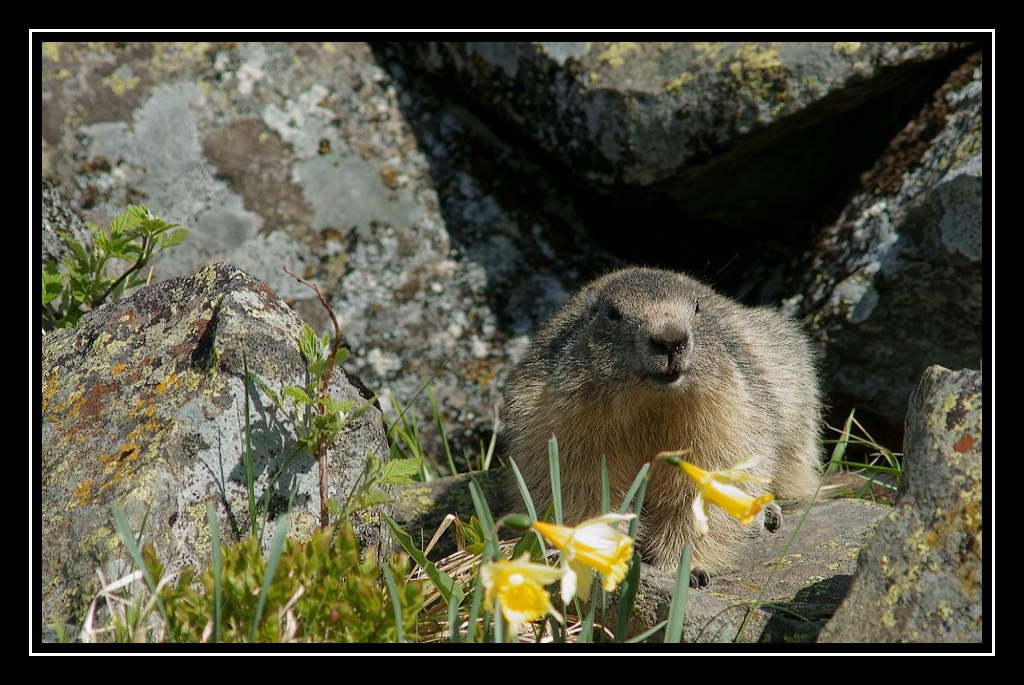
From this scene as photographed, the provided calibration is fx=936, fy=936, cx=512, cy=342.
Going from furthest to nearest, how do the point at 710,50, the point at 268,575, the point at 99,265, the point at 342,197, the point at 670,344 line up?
the point at 342,197 → the point at 710,50 → the point at 99,265 → the point at 670,344 → the point at 268,575

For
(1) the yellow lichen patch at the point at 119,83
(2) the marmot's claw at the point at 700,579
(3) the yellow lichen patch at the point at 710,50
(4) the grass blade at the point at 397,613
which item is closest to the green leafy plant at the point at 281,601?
(4) the grass blade at the point at 397,613

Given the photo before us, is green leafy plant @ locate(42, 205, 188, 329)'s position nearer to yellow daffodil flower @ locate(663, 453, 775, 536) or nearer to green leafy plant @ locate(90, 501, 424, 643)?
green leafy plant @ locate(90, 501, 424, 643)

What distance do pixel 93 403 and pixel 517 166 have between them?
170 inches

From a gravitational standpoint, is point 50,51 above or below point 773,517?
above

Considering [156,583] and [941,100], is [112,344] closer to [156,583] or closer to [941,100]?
[156,583]

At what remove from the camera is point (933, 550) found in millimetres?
3400

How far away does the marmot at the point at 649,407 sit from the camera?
480cm

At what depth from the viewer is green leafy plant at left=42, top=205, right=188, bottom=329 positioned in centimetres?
508

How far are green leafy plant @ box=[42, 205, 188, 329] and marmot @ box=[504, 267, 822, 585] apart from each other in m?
2.24

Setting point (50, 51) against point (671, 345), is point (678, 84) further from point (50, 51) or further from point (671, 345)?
point (50, 51)

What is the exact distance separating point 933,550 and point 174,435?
123 inches

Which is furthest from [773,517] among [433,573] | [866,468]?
[433,573]

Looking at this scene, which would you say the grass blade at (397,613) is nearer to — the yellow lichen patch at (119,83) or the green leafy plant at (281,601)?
the green leafy plant at (281,601)

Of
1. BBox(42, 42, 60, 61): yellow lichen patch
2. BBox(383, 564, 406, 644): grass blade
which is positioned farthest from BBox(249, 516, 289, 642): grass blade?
BBox(42, 42, 60, 61): yellow lichen patch
